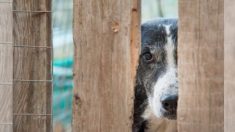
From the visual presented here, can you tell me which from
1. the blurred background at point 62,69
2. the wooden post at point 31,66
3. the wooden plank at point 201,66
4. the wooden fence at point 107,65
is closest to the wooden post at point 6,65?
the wooden fence at point 107,65

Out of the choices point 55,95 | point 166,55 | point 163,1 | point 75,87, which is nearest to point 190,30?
point 75,87

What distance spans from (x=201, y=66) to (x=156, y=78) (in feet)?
5.60

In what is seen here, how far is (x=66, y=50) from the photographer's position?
17.7 ft

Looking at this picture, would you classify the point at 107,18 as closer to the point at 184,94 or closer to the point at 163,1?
the point at 184,94

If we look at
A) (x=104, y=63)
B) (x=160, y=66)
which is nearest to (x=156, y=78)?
(x=160, y=66)

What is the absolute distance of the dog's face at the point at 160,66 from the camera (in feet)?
12.9

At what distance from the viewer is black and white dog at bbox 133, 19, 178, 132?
3920 mm

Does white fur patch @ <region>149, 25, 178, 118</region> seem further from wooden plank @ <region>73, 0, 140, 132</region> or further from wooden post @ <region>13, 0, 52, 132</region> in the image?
wooden plank @ <region>73, 0, 140, 132</region>

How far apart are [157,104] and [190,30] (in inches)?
56.5

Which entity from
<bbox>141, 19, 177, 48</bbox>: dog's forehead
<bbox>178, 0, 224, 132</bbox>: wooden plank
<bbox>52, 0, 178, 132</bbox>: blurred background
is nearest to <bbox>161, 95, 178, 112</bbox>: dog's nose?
<bbox>141, 19, 177, 48</bbox>: dog's forehead

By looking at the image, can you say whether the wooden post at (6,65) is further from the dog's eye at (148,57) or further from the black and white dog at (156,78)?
the dog's eye at (148,57)

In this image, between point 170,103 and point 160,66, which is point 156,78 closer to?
point 160,66

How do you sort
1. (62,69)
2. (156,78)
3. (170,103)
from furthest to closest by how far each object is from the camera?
1. (62,69)
2. (156,78)
3. (170,103)

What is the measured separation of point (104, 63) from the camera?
2.82 metres
